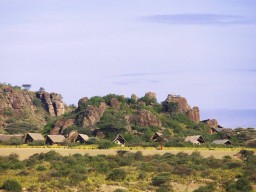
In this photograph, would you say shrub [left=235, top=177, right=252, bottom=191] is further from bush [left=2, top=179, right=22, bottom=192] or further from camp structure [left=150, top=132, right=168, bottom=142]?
camp structure [left=150, top=132, right=168, bottom=142]

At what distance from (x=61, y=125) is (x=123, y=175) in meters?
52.2

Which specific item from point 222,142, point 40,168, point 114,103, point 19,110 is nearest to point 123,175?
point 40,168

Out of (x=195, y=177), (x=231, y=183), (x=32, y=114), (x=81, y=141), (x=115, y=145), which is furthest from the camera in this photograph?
(x=32, y=114)

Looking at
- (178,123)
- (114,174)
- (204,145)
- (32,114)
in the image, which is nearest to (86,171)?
(114,174)

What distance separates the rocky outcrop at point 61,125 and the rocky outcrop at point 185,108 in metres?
18.9

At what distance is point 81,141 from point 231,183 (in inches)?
1636

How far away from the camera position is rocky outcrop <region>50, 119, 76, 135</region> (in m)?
84.7

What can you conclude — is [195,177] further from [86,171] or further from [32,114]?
[32,114]

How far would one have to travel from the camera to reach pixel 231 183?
33.9 meters

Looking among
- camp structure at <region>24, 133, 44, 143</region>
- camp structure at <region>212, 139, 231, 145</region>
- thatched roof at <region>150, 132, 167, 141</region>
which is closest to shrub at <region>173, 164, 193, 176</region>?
thatched roof at <region>150, 132, 167, 141</region>

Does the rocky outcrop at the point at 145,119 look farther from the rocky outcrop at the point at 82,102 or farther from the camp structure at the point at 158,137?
the rocky outcrop at the point at 82,102

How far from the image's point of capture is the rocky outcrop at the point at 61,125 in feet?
278

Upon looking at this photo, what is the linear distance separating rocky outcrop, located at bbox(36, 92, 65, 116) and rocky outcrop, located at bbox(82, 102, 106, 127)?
4203 centimetres

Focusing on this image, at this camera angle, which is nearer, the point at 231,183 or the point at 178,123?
the point at 231,183
